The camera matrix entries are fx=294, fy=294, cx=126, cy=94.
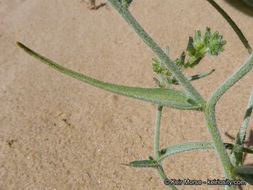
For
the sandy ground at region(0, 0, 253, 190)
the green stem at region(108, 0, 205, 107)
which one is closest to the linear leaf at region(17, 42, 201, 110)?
the green stem at region(108, 0, 205, 107)

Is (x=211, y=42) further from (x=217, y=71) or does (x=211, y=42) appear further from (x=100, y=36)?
(x=100, y=36)

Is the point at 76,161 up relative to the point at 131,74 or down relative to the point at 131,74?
down

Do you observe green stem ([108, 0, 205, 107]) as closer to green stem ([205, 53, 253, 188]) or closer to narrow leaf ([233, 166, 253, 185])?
green stem ([205, 53, 253, 188])

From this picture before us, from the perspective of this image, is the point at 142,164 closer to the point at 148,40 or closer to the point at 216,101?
the point at 216,101

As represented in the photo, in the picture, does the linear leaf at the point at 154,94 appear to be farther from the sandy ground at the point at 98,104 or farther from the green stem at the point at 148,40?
the sandy ground at the point at 98,104

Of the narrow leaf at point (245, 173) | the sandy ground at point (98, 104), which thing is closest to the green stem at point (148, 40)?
the narrow leaf at point (245, 173)

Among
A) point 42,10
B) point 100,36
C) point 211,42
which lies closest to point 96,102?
point 100,36

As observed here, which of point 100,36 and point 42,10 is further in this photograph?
point 42,10

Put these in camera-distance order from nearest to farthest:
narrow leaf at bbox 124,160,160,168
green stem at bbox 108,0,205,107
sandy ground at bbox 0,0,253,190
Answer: green stem at bbox 108,0,205,107 < narrow leaf at bbox 124,160,160,168 < sandy ground at bbox 0,0,253,190
